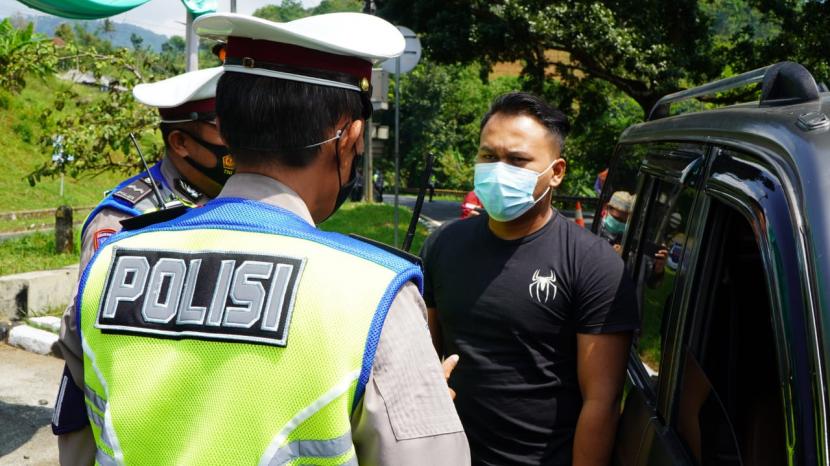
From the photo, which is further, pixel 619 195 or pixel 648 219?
pixel 619 195

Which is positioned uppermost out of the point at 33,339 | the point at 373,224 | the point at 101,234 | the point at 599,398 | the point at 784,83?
the point at 784,83

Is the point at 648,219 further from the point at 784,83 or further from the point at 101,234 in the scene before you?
the point at 101,234

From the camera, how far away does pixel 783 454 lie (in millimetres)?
1650

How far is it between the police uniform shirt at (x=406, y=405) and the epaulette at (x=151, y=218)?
0.48 metres

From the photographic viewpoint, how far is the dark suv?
1.25 meters

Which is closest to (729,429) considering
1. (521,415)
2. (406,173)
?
(521,415)

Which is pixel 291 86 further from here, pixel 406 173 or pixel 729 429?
pixel 406 173

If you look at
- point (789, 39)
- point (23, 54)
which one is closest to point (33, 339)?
point (23, 54)

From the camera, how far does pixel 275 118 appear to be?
4.80ft

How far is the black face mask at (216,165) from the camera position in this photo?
10.2 feet

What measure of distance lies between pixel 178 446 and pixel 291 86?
0.66 metres

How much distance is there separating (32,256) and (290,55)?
9.64m

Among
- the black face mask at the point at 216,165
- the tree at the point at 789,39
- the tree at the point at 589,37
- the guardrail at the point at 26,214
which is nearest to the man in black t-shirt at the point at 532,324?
the black face mask at the point at 216,165

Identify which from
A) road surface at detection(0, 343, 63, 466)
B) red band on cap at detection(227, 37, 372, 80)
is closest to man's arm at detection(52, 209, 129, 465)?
red band on cap at detection(227, 37, 372, 80)
